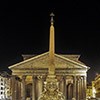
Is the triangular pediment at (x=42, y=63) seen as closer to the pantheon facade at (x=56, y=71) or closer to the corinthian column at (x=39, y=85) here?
the pantheon facade at (x=56, y=71)

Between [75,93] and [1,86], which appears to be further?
[1,86]

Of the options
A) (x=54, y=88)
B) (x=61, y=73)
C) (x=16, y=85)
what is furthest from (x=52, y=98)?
(x=16, y=85)

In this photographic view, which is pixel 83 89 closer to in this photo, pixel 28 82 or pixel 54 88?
pixel 28 82

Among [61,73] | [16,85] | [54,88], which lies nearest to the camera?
[54,88]

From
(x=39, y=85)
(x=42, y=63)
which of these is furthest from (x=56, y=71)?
(x=39, y=85)

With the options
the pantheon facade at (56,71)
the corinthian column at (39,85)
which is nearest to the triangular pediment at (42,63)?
the pantheon facade at (56,71)

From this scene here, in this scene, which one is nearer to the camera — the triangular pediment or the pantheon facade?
the pantheon facade

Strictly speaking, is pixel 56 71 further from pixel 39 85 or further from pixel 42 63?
pixel 39 85

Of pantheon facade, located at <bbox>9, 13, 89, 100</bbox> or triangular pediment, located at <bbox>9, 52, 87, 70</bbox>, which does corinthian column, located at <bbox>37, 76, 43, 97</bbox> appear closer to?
pantheon facade, located at <bbox>9, 13, 89, 100</bbox>

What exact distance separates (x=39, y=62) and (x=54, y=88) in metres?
41.7

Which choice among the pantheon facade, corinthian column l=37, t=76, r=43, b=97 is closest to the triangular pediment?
the pantheon facade

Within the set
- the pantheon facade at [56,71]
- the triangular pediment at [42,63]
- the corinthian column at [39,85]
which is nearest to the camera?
the pantheon facade at [56,71]

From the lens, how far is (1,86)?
115 metres

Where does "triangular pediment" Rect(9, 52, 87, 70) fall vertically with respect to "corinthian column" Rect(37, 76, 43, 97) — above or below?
above
